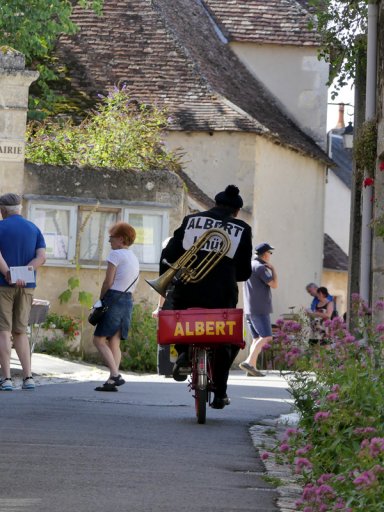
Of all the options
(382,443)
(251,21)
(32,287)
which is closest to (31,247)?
(32,287)

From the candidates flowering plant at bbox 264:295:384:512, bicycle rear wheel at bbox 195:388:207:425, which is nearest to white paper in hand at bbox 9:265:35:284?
bicycle rear wheel at bbox 195:388:207:425

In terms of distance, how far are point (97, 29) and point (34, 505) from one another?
28.2m

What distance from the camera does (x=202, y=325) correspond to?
36.8 feet

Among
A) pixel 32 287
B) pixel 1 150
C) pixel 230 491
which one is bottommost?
pixel 230 491

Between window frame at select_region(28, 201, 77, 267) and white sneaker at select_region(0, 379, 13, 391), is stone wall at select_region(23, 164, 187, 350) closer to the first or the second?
window frame at select_region(28, 201, 77, 267)

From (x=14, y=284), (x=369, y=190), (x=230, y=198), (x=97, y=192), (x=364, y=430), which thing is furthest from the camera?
(x=97, y=192)

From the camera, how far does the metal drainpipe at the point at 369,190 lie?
16078 mm

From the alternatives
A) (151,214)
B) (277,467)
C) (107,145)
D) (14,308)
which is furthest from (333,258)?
(277,467)

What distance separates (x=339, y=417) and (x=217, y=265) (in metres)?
4.72

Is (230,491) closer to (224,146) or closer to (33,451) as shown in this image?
(33,451)

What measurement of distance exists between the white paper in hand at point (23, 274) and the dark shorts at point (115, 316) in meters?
0.98

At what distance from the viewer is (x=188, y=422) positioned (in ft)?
37.5

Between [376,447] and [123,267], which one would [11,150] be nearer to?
[123,267]

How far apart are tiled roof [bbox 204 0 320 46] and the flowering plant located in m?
28.8
